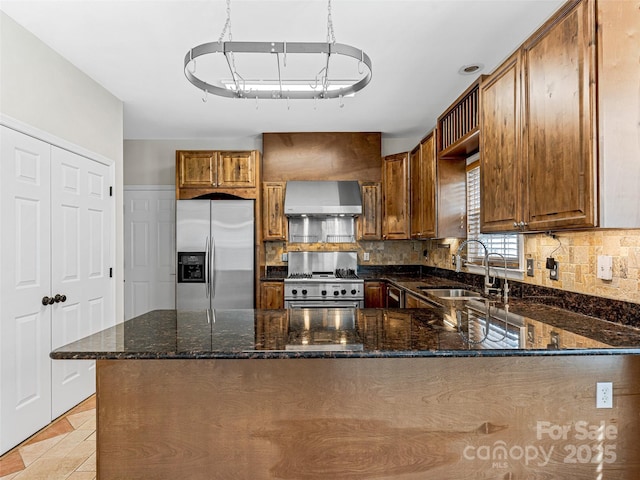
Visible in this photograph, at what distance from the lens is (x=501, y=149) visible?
2371 millimetres

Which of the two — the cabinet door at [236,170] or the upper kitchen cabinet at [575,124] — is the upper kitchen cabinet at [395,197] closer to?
the cabinet door at [236,170]

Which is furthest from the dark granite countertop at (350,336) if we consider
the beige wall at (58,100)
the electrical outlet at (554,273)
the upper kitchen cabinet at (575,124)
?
the beige wall at (58,100)

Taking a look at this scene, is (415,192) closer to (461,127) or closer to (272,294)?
(461,127)

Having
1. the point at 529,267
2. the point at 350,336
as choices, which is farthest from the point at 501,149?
the point at 350,336

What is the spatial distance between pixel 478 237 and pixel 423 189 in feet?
2.51

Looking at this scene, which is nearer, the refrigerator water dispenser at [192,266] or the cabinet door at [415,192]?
the cabinet door at [415,192]

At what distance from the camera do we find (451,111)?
3283mm

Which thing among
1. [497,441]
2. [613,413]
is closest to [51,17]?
[497,441]

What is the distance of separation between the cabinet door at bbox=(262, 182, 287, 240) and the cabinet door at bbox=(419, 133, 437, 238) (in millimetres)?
1662

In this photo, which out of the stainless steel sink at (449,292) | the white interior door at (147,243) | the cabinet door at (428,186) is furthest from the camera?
the white interior door at (147,243)

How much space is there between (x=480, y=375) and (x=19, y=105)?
121 inches

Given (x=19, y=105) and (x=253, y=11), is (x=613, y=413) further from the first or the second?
(x=19, y=105)

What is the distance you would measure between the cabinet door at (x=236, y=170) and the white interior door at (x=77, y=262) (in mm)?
1364

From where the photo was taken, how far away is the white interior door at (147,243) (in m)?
5.14
